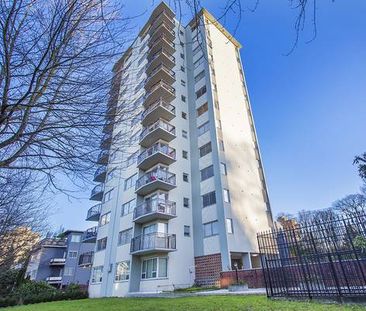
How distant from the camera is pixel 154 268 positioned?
19172 millimetres

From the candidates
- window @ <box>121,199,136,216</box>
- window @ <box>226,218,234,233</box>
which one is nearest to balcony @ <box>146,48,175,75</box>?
window @ <box>121,199,136,216</box>

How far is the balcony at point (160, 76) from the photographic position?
26.6 metres

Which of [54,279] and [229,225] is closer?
[229,225]

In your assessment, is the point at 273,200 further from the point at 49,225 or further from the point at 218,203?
the point at 49,225

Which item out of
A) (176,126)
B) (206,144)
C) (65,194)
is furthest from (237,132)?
(65,194)

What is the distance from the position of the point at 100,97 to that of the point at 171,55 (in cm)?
2713

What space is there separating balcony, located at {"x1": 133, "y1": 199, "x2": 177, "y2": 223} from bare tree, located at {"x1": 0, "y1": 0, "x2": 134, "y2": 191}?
1535 cm

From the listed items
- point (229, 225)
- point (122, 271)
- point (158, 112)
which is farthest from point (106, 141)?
point (158, 112)

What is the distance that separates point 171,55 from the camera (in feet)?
96.3

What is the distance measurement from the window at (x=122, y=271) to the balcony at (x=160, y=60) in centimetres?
2010

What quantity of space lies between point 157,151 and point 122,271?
1055cm

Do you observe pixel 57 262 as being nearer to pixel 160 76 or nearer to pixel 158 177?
pixel 158 177

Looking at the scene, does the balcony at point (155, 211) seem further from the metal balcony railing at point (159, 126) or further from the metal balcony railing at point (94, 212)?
the metal balcony railing at point (94, 212)

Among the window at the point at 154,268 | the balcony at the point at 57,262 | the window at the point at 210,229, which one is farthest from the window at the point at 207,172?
the balcony at the point at 57,262
